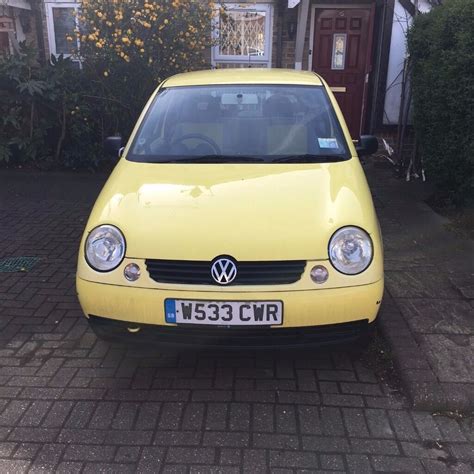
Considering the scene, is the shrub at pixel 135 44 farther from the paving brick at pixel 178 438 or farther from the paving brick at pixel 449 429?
the paving brick at pixel 449 429

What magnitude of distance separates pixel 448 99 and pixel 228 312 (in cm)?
389

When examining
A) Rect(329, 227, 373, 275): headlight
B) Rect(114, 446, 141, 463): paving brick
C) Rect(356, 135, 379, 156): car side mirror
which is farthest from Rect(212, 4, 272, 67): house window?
Rect(114, 446, 141, 463): paving brick

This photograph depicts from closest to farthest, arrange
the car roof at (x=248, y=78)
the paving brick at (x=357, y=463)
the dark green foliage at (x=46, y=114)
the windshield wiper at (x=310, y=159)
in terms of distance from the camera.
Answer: the paving brick at (x=357, y=463)
the windshield wiper at (x=310, y=159)
the car roof at (x=248, y=78)
the dark green foliage at (x=46, y=114)

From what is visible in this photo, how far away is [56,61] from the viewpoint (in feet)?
26.8

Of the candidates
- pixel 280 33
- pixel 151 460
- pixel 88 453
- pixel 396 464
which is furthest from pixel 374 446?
pixel 280 33

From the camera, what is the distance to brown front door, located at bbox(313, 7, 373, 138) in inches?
364

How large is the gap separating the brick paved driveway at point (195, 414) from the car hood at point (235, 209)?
0.64 metres

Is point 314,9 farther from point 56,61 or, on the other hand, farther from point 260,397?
point 260,397

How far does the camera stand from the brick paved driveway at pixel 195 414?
2.50 meters

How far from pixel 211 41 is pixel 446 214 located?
4.67 metres

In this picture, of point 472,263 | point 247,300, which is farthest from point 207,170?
point 472,263

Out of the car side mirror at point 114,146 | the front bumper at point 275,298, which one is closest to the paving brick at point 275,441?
the front bumper at point 275,298

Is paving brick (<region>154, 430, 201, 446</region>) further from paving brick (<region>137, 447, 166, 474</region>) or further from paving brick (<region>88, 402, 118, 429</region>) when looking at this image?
paving brick (<region>88, 402, 118, 429</region>)

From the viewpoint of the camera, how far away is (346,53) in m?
9.42
